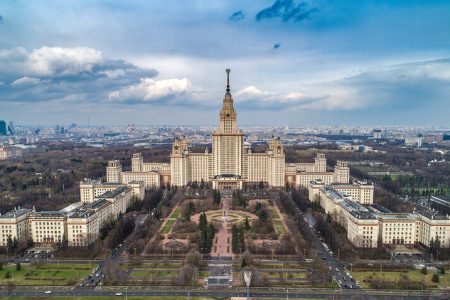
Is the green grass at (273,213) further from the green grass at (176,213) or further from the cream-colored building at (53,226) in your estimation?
the cream-colored building at (53,226)

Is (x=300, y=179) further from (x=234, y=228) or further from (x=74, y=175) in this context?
(x=74, y=175)

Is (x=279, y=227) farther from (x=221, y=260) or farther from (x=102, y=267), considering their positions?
(x=102, y=267)

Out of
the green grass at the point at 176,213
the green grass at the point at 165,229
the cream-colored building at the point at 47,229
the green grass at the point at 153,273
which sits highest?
the cream-colored building at the point at 47,229

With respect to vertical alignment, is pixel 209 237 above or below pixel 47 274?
above

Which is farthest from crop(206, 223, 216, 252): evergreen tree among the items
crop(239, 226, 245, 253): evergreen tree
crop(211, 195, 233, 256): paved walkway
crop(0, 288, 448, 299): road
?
crop(0, 288, 448, 299): road

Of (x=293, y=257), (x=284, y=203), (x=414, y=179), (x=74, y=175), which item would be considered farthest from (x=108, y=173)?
(x=414, y=179)

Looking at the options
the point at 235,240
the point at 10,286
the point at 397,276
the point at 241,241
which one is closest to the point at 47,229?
the point at 10,286

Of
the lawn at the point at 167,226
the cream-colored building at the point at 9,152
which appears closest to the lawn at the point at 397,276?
the lawn at the point at 167,226

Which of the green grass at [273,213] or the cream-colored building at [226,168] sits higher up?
the cream-colored building at [226,168]
